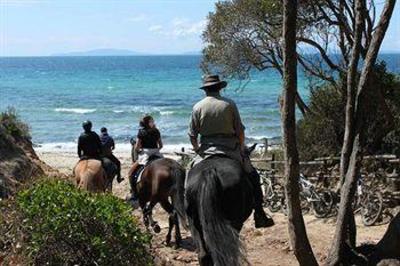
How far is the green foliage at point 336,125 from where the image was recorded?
677 inches

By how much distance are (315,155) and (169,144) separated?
22.4 m

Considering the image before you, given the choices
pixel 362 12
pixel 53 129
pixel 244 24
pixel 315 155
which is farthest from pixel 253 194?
pixel 53 129

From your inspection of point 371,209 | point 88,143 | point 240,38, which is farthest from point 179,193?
point 240,38

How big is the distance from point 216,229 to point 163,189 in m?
4.53

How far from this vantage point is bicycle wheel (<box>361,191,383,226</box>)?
1359 cm

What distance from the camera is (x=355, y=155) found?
908 cm

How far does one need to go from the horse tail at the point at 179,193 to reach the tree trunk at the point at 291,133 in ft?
9.64

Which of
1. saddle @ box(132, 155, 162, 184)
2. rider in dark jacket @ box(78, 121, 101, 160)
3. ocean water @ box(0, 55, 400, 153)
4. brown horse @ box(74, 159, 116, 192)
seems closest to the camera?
saddle @ box(132, 155, 162, 184)

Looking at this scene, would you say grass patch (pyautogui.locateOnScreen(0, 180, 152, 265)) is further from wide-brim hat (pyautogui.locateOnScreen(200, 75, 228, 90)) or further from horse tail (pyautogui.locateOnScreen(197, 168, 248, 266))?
wide-brim hat (pyautogui.locateOnScreen(200, 75, 228, 90))

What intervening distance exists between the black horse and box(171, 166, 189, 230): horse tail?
9.36ft

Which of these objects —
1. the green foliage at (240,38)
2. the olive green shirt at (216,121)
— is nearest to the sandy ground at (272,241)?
the olive green shirt at (216,121)

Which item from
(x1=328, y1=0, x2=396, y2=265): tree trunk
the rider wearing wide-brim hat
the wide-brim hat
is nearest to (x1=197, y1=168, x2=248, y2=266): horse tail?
the rider wearing wide-brim hat

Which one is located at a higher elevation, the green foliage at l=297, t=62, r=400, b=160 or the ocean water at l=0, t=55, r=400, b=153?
the green foliage at l=297, t=62, r=400, b=160

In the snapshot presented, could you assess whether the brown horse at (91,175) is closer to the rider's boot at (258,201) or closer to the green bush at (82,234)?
the rider's boot at (258,201)
